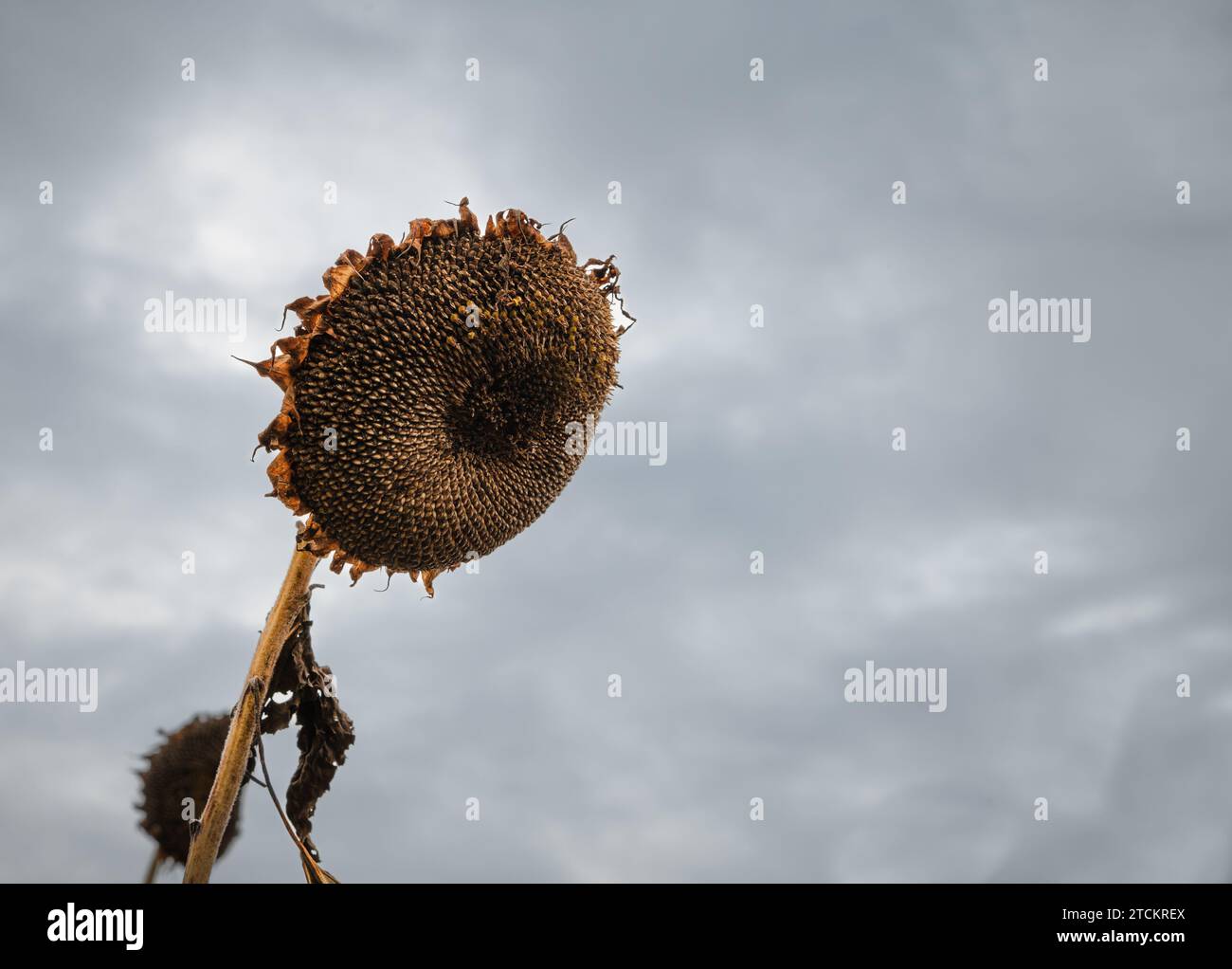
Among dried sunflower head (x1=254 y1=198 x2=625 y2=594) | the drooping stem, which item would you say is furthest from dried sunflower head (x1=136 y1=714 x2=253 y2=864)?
dried sunflower head (x1=254 y1=198 x2=625 y2=594)

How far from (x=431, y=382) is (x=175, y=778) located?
411 centimetres

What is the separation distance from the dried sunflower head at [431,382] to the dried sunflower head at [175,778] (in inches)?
108

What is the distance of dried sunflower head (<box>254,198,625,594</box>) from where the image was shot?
507 centimetres

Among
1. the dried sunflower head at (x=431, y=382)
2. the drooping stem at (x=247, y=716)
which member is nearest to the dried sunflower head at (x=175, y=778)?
the drooping stem at (x=247, y=716)

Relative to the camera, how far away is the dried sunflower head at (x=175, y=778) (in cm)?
748

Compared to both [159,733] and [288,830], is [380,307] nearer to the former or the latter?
[288,830]

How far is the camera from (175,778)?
297 inches

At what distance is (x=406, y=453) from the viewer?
5078 mm

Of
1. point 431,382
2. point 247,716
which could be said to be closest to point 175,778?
point 247,716

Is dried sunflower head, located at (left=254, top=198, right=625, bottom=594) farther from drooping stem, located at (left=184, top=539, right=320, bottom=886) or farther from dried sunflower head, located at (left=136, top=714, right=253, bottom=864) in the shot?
dried sunflower head, located at (left=136, top=714, right=253, bottom=864)

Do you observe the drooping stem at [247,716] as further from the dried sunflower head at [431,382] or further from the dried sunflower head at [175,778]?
the dried sunflower head at [175,778]

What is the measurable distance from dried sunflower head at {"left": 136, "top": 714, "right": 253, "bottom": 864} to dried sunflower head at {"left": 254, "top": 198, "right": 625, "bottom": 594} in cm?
274

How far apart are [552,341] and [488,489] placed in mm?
807
